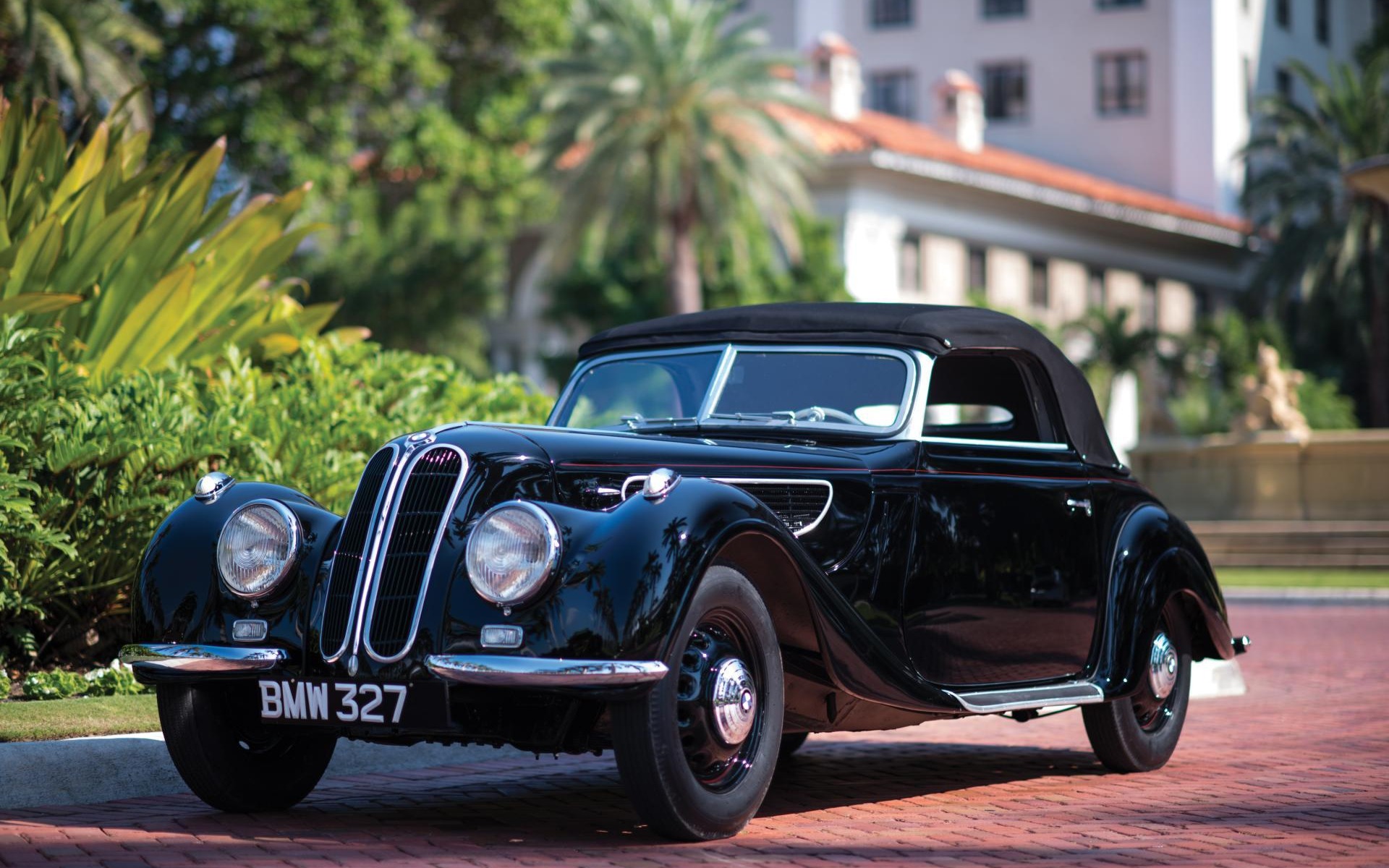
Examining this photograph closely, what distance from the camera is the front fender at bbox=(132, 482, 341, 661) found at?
5406mm

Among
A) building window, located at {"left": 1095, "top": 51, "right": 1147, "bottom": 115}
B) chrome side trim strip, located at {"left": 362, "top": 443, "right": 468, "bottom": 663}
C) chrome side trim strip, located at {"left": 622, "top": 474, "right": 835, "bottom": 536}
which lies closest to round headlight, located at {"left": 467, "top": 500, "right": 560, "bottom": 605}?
chrome side trim strip, located at {"left": 362, "top": 443, "right": 468, "bottom": 663}

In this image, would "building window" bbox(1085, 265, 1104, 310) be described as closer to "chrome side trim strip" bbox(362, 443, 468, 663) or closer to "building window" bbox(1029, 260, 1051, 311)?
"building window" bbox(1029, 260, 1051, 311)

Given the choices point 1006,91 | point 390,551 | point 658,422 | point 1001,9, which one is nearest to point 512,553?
point 390,551

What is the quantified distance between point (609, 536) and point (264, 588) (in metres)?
1.15

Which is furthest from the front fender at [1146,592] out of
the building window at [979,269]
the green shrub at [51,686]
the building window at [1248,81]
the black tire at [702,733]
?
the building window at [1248,81]

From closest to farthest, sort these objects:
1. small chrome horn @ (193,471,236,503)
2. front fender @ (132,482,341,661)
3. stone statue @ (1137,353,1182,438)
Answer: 1. front fender @ (132,482,341,661)
2. small chrome horn @ (193,471,236,503)
3. stone statue @ (1137,353,1182,438)

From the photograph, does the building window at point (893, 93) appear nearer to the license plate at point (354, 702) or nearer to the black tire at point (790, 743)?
the black tire at point (790, 743)

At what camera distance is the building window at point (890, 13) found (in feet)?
182

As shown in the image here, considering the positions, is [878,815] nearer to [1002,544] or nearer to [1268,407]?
[1002,544]

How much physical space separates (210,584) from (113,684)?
7.77ft

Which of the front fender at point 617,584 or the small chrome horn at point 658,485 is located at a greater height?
the small chrome horn at point 658,485

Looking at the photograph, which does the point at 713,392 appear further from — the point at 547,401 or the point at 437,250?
the point at 437,250

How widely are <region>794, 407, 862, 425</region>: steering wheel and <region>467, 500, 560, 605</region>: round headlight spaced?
1.64 meters

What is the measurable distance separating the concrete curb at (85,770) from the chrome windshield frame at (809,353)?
1.87 metres
